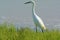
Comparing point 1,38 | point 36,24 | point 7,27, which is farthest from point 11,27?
point 36,24

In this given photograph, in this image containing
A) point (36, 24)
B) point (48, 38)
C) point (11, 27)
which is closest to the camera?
point (48, 38)

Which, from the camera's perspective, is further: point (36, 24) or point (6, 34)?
point (36, 24)

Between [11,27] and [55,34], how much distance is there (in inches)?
40.9

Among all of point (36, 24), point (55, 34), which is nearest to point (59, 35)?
point (55, 34)

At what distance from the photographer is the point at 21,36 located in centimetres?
567

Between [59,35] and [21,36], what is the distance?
910 mm

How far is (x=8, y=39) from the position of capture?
18.4ft

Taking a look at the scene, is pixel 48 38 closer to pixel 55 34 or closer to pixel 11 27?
pixel 55 34

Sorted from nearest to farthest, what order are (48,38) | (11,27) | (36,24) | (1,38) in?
(1,38), (48,38), (11,27), (36,24)

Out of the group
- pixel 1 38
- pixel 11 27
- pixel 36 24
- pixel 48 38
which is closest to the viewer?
pixel 1 38

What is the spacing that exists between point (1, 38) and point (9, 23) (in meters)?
1.29

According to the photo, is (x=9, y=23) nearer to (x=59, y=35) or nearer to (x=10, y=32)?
(x=10, y=32)

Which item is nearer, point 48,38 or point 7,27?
point 48,38

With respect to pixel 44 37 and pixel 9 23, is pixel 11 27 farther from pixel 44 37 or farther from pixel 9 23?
pixel 44 37
